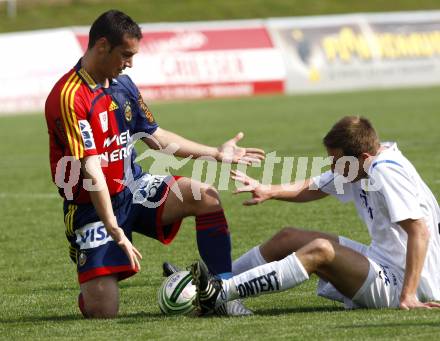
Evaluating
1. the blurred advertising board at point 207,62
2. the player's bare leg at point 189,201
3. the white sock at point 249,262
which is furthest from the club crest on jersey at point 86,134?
the blurred advertising board at point 207,62

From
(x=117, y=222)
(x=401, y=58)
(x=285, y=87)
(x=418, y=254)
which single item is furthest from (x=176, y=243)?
(x=401, y=58)

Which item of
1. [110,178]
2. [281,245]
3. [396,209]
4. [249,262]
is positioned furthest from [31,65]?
[396,209]

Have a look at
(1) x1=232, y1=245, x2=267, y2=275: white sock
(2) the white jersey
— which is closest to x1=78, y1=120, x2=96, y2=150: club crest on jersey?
(1) x1=232, y1=245, x2=267, y2=275: white sock

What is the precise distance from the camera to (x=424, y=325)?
5.89 m

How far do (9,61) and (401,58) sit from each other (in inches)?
469

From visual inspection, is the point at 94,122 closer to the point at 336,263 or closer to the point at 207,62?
the point at 336,263

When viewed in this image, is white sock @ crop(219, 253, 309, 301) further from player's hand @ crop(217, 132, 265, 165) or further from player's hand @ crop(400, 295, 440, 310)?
player's hand @ crop(217, 132, 265, 165)

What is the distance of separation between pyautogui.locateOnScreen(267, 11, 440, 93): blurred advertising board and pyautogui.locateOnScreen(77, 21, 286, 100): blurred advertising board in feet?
2.08

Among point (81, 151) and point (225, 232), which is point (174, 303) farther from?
point (81, 151)

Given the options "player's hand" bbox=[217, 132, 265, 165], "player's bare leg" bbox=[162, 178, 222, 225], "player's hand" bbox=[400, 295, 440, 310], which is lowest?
"player's hand" bbox=[400, 295, 440, 310]

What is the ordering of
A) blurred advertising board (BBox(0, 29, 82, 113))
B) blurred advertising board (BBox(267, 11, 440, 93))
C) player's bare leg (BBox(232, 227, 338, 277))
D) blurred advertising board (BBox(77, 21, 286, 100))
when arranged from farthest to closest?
blurred advertising board (BBox(267, 11, 440, 93))
blurred advertising board (BBox(77, 21, 286, 100))
blurred advertising board (BBox(0, 29, 82, 113))
player's bare leg (BBox(232, 227, 338, 277))

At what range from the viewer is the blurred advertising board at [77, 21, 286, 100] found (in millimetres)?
28688

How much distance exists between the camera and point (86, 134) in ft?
22.1

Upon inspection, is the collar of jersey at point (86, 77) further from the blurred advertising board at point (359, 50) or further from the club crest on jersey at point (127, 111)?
the blurred advertising board at point (359, 50)
